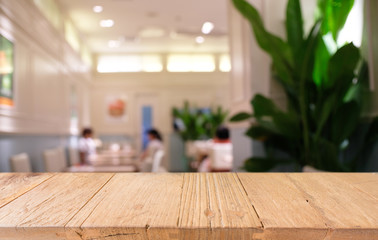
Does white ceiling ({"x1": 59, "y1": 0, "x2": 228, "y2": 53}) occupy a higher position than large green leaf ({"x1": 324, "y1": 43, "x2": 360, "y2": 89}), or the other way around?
white ceiling ({"x1": 59, "y1": 0, "x2": 228, "y2": 53})

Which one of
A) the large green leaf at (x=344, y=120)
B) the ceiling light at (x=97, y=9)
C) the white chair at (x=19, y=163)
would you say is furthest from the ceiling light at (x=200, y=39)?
the large green leaf at (x=344, y=120)

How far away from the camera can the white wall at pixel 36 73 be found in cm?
369

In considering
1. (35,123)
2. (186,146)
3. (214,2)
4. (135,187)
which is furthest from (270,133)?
(186,146)

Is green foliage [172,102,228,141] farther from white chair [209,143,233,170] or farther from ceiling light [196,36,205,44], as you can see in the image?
white chair [209,143,233,170]

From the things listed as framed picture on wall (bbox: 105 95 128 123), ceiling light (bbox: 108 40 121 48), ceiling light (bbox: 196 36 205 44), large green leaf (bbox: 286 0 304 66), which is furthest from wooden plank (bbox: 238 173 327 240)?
framed picture on wall (bbox: 105 95 128 123)

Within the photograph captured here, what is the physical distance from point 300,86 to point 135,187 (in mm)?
1302

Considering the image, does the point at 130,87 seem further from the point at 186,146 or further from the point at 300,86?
the point at 300,86

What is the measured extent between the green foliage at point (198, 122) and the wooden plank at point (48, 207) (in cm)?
780

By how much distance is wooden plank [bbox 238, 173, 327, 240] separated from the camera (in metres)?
0.46

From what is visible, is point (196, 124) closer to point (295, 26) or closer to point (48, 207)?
point (295, 26)

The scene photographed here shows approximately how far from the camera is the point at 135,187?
63 centimetres

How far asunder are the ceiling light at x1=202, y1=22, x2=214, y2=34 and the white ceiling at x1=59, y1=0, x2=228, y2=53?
9cm

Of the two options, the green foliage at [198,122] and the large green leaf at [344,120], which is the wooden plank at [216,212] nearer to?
the large green leaf at [344,120]

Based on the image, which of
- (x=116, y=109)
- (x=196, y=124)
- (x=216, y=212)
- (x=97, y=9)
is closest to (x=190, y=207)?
(x=216, y=212)
